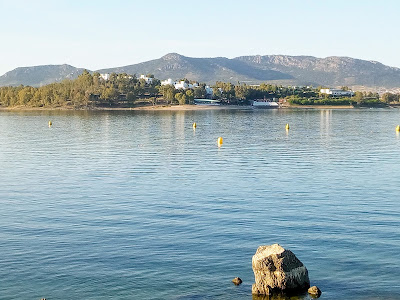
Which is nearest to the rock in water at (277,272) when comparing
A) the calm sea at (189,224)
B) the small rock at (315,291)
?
the small rock at (315,291)

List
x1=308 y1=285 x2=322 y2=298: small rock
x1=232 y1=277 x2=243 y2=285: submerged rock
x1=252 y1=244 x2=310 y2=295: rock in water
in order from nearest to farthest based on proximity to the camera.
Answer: x1=252 y1=244 x2=310 y2=295: rock in water → x1=308 y1=285 x2=322 y2=298: small rock → x1=232 y1=277 x2=243 y2=285: submerged rock

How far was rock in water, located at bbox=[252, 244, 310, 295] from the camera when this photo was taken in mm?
19484

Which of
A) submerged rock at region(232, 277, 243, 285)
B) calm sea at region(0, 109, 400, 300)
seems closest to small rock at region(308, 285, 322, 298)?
calm sea at region(0, 109, 400, 300)

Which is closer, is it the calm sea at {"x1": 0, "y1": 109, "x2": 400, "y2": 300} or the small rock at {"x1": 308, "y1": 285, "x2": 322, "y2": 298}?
the small rock at {"x1": 308, "y1": 285, "x2": 322, "y2": 298}

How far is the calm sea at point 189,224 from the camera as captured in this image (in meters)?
21.4

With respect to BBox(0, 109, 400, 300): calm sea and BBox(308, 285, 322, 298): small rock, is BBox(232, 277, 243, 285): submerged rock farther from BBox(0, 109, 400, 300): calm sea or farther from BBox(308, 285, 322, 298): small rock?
BBox(308, 285, 322, 298): small rock

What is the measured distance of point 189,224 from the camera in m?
30.0

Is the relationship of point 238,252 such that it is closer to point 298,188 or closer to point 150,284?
point 150,284

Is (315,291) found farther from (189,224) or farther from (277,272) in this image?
(189,224)

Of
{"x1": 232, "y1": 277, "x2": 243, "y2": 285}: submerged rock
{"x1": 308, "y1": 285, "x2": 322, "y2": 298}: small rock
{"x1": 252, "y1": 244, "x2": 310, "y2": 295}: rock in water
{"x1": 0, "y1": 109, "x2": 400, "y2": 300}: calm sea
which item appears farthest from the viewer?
{"x1": 0, "y1": 109, "x2": 400, "y2": 300}: calm sea

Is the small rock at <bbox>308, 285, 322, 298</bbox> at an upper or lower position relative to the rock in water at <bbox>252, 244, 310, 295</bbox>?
lower

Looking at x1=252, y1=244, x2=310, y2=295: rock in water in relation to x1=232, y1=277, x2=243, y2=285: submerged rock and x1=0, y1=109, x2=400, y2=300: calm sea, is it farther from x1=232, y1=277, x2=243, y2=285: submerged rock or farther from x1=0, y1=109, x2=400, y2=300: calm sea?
x1=232, y1=277, x2=243, y2=285: submerged rock

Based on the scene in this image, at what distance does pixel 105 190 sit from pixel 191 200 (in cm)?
729

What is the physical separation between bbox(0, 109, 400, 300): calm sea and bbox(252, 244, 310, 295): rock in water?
74 cm
